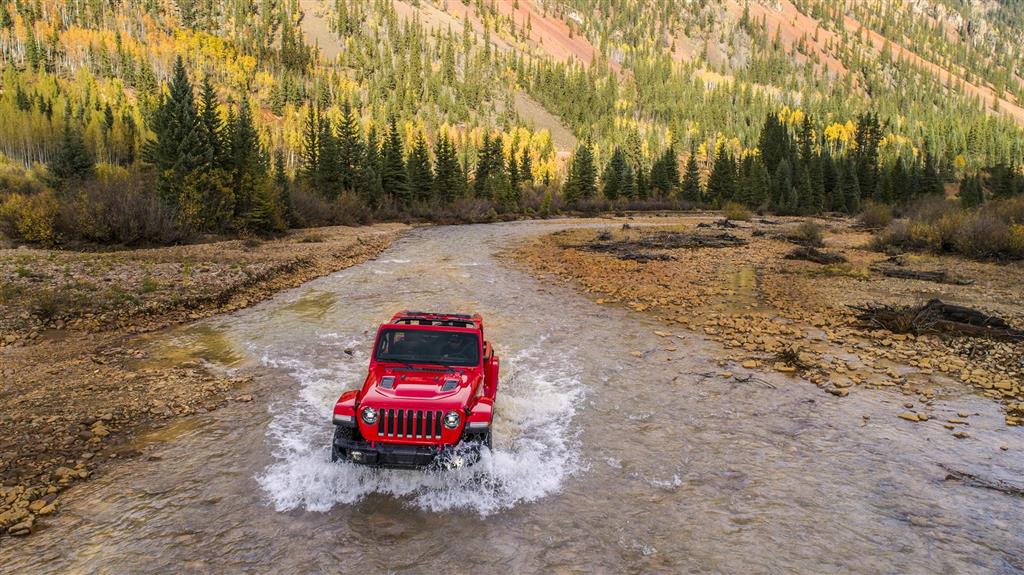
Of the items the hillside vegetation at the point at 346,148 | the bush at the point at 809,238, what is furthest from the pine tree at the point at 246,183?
the bush at the point at 809,238

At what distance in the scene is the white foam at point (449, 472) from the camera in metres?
6.84

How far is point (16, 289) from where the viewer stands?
15.7 metres

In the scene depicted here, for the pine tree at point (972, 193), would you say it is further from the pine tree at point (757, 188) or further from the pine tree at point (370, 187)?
the pine tree at point (370, 187)

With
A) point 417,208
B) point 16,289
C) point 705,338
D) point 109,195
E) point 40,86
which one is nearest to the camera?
point 705,338

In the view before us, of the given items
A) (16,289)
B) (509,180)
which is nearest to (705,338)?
(16,289)

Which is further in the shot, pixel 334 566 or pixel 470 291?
pixel 470 291

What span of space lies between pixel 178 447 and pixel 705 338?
1274cm

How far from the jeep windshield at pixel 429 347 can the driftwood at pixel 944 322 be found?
44.4 ft

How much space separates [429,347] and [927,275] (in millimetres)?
24055

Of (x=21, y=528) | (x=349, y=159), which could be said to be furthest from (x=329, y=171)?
(x=21, y=528)

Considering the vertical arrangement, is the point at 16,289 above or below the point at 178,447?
above

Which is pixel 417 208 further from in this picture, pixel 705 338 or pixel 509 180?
pixel 705 338

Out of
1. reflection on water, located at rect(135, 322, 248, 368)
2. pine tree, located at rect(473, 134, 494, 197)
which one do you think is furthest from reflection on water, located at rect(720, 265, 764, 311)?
pine tree, located at rect(473, 134, 494, 197)

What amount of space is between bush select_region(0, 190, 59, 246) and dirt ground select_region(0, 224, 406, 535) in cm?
368
